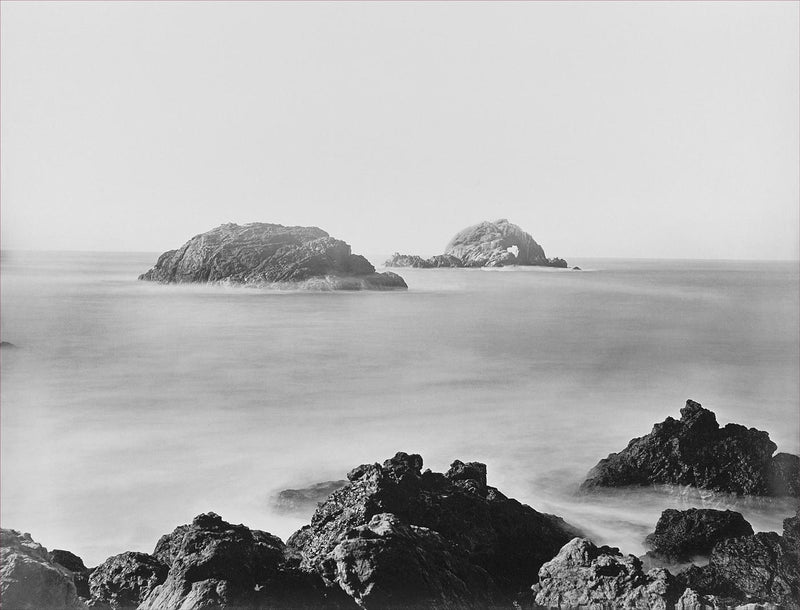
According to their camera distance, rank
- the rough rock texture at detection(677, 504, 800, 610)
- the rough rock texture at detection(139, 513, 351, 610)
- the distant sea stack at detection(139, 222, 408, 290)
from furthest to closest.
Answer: the distant sea stack at detection(139, 222, 408, 290) < the rough rock texture at detection(677, 504, 800, 610) < the rough rock texture at detection(139, 513, 351, 610)

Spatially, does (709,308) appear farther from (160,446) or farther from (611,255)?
(160,446)

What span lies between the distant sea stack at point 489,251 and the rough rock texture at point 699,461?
Result: 679mm

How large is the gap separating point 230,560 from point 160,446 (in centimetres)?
74

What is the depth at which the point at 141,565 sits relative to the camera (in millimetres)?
1896

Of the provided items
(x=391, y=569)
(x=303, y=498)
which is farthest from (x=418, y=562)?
(x=303, y=498)

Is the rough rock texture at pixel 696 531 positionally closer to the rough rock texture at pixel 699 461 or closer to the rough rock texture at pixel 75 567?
the rough rock texture at pixel 699 461

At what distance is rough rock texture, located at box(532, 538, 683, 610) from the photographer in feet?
5.80

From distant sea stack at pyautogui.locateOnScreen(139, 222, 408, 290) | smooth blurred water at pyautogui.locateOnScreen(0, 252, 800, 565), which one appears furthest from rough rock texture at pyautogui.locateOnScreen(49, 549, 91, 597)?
distant sea stack at pyautogui.locateOnScreen(139, 222, 408, 290)

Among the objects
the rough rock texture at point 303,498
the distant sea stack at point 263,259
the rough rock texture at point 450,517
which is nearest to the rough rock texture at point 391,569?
the rough rock texture at point 450,517

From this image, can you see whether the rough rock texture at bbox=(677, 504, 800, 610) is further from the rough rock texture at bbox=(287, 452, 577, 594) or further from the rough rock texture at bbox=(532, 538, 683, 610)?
the rough rock texture at bbox=(287, 452, 577, 594)

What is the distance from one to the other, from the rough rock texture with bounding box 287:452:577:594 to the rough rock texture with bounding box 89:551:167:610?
380 millimetres

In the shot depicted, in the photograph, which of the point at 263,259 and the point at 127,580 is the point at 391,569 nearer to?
the point at 127,580

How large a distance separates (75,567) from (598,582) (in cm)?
147

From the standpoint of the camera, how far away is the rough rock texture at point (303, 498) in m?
2.25
